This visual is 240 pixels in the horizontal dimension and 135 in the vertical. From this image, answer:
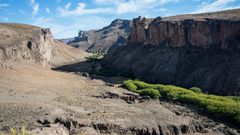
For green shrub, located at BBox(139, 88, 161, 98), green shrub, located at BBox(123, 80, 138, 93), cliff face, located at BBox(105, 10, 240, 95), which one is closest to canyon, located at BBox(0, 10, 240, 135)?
cliff face, located at BBox(105, 10, 240, 95)

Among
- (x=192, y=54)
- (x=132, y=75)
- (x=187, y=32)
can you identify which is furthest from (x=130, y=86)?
(x=187, y=32)

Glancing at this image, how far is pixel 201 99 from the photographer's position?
5388 centimetres

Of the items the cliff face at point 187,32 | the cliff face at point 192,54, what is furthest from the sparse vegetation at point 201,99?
the cliff face at point 187,32

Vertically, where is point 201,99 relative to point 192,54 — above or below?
below

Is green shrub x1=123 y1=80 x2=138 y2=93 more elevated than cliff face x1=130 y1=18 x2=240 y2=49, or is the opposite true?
cliff face x1=130 y1=18 x2=240 y2=49

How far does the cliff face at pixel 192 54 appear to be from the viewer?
67125 mm

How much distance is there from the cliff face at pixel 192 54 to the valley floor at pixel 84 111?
14435 millimetres

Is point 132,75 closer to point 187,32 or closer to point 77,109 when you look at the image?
point 187,32

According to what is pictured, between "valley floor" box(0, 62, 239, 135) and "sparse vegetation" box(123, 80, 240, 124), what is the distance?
1956mm

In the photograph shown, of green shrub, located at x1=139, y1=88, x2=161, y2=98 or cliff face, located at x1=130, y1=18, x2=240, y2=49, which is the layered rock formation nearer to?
green shrub, located at x1=139, y1=88, x2=161, y2=98

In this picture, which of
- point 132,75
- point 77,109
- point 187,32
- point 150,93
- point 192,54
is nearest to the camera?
point 77,109

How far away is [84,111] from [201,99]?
57.0 ft

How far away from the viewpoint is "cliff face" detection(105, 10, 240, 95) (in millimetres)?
67125

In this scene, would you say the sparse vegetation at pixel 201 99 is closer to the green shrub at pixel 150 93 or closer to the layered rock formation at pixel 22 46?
the green shrub at pixel 150 93
